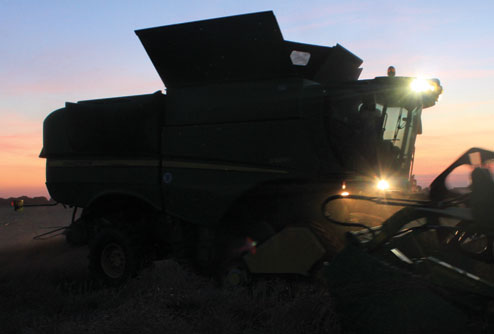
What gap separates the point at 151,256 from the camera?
6039 millimetres

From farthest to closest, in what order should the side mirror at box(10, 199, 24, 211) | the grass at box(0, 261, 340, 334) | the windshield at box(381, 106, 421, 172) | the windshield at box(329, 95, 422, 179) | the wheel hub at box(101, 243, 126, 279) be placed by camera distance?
the side mirror at box(10, 199, 24, 211) < the wheel hub at box(101, 243, 126, 279) < the windshield at box(381, 106, 421, 172) < the windshield at box(329, 95, 422, 179) < the grass at box(0, 261, 340, 334)

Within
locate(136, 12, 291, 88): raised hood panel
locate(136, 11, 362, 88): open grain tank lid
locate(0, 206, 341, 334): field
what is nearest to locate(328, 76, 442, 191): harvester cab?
locate(136, 11, 362, 88): open grain tank lid

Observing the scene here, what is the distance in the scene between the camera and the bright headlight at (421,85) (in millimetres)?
5609

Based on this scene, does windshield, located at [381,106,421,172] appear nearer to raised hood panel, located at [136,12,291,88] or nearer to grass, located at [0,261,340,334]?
raised hood panel, located at [136,12,291,88]

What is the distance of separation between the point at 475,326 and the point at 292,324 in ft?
4.10

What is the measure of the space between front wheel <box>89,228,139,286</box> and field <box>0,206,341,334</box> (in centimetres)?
32

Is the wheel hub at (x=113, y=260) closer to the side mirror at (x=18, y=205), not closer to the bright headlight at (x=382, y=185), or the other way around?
the side mirror at (x=18, y=205)

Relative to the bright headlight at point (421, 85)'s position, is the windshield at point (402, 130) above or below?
below

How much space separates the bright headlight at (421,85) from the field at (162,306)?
2.72 meters

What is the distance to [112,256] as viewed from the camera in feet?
20.2

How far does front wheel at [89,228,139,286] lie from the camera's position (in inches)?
229

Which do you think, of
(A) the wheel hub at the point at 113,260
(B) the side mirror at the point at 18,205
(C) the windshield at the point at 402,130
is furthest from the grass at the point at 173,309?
(B) the side mirror at the point at 18,205

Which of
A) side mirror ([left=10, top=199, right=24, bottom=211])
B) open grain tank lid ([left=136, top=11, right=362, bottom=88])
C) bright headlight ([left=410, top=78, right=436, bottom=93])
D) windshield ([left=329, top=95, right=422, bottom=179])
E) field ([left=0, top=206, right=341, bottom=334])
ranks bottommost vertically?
field ([left=0, top=206, right=341, bottom=334])

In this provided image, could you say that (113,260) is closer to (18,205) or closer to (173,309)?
(173,309)
